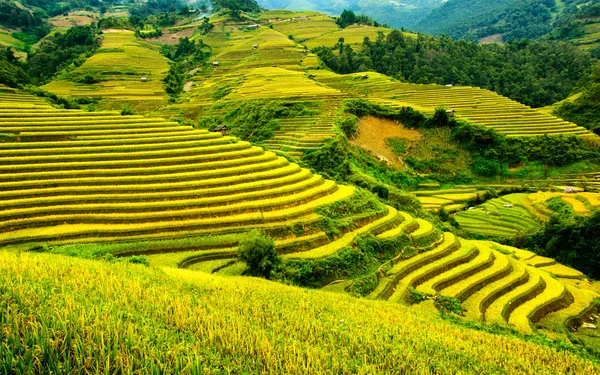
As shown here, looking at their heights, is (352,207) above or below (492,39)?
below

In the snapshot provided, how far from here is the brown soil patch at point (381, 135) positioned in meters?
39.6

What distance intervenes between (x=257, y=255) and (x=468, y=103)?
45400 millimetres

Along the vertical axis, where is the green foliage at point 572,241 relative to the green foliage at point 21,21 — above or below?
below

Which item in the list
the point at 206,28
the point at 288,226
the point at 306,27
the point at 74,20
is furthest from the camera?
the point at 74,20

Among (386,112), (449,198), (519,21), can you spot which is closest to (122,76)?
(386,112)

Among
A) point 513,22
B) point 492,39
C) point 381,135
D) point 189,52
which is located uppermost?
point 513,22

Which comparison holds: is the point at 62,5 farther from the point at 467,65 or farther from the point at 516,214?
the point at 516,214

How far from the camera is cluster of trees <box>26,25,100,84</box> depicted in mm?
59250

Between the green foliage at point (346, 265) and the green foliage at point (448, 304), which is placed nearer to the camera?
the green foliage at point (448, 304)

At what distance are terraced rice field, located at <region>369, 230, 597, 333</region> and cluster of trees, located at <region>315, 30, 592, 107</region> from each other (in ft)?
176

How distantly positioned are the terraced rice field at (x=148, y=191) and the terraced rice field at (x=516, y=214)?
13152 mm

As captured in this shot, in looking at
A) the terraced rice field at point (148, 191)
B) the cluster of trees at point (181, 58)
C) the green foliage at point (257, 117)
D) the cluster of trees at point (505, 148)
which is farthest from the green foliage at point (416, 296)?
the cluster of trees at point (181, 58)

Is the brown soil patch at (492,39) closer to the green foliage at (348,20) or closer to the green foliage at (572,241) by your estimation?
the green foliage at (348,20)

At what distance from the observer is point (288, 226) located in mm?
18047
